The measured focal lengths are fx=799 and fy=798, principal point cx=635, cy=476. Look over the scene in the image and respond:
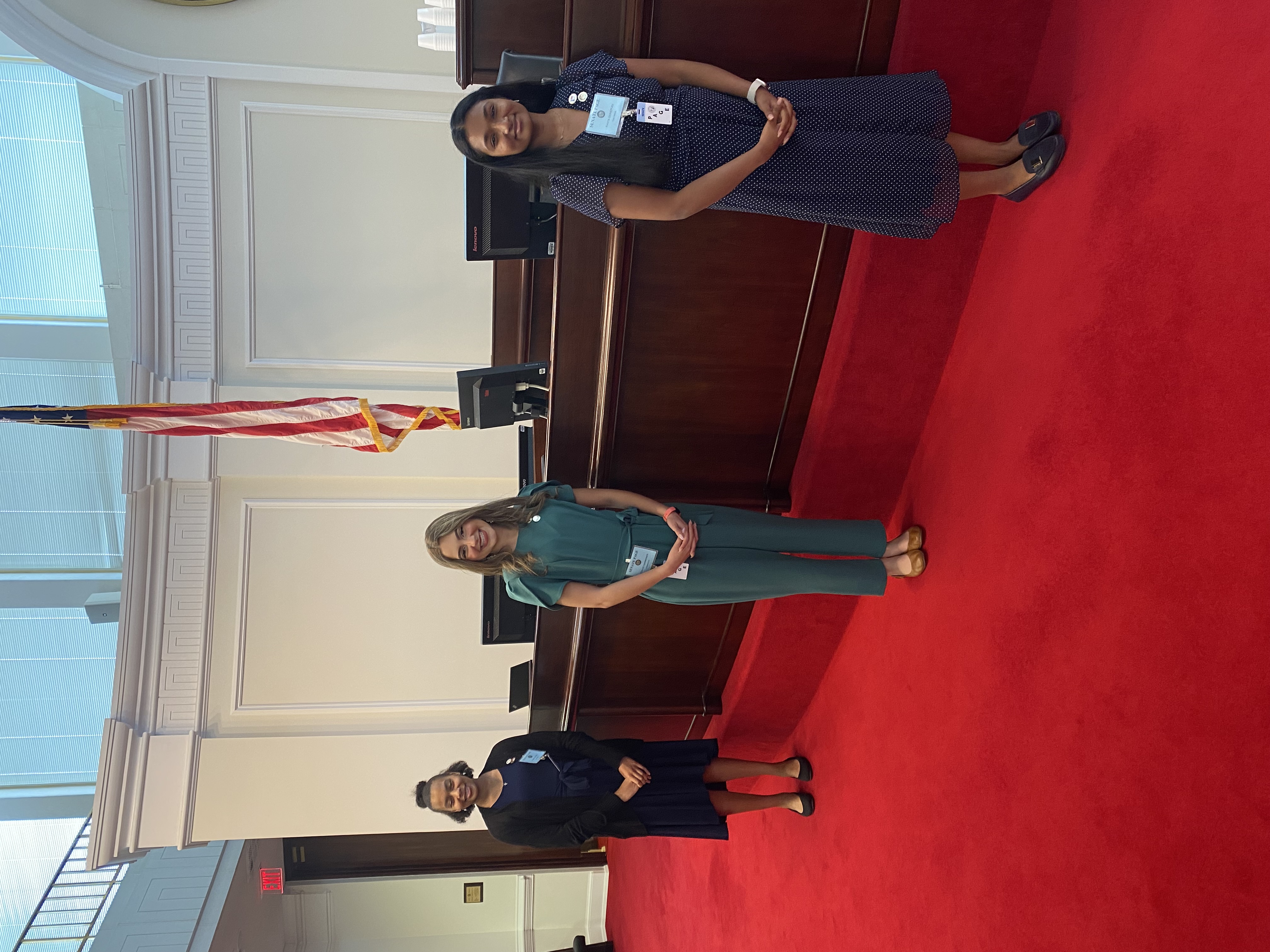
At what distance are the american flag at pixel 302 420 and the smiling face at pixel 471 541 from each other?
0.96 meters

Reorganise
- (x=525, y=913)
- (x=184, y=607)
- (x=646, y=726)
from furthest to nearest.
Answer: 1. (x=525, y=913)
2. (x=184, y=607)
3. (x=646, y=726)

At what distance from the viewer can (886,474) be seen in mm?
2955

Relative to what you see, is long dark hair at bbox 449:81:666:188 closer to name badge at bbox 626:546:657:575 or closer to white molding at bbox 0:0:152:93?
name badge at bbox 626:546:657:575

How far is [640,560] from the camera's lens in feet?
8.66

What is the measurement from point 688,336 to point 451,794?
1.94 metres

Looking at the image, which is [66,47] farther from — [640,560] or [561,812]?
[561,812]

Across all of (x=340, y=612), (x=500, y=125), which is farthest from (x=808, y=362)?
(x=340, y=612)

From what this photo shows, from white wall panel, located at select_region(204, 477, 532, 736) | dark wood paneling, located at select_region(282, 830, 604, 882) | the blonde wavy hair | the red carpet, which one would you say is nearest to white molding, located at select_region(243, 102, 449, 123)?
white wall panel, located at select_region(204, 477, 532, 736)

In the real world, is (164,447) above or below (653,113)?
below

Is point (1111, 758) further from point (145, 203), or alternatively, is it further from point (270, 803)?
point (145, 203)

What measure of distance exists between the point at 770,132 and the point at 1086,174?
0.84 metres

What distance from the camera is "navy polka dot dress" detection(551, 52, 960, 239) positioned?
217 centimetres

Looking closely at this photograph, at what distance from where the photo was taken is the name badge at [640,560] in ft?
8.64

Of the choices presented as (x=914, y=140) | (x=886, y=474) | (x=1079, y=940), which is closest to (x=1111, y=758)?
(x=1079, y=940)
